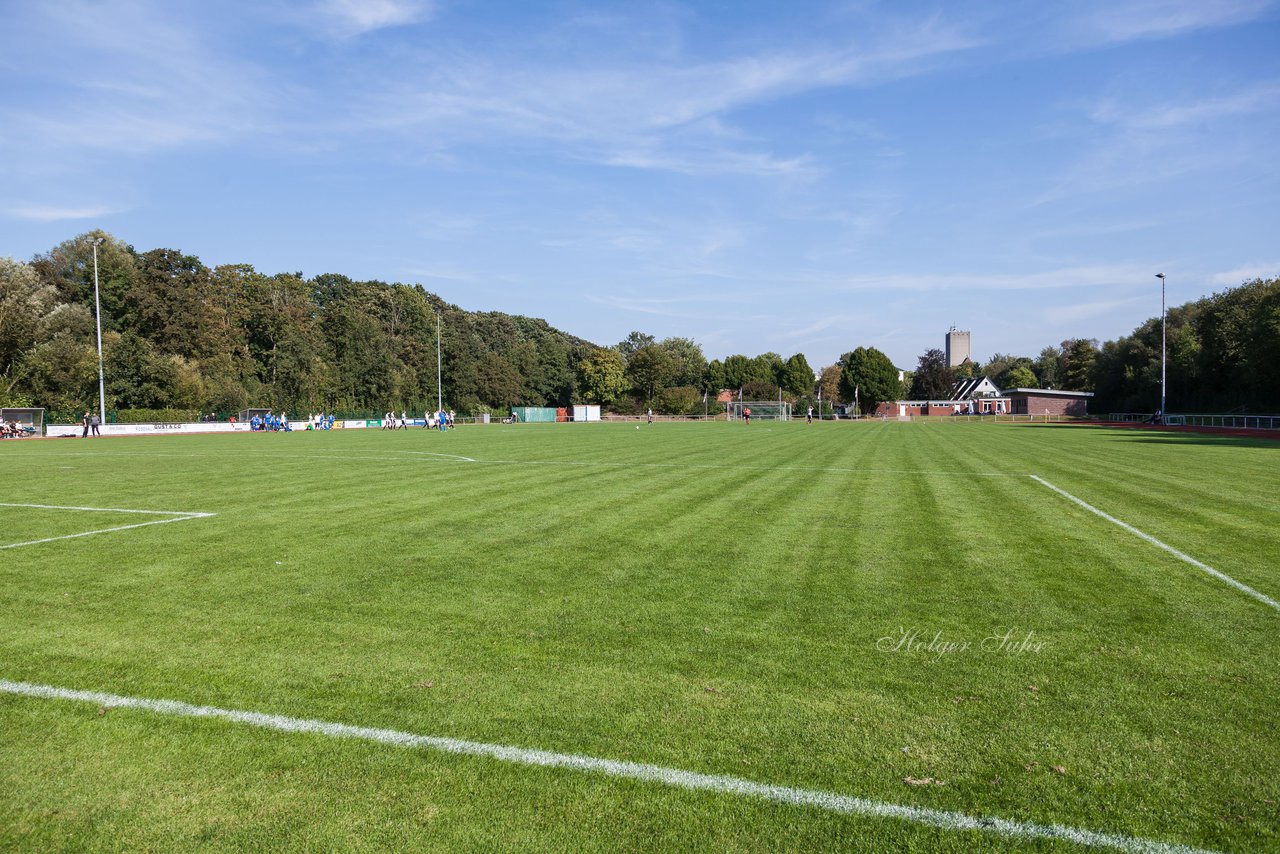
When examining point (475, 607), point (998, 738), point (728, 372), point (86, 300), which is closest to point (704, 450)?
point (475, 607)

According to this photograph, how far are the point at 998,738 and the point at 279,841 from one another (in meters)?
3.44

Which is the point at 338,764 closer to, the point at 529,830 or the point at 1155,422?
the point at 529,830

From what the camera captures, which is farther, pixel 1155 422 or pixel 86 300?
pixel 86 300

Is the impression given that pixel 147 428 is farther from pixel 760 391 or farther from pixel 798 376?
pixel 798 376

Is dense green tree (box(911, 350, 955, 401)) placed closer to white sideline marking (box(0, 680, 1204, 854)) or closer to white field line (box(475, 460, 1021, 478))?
white field line (box(475, 460, 1021, 478))

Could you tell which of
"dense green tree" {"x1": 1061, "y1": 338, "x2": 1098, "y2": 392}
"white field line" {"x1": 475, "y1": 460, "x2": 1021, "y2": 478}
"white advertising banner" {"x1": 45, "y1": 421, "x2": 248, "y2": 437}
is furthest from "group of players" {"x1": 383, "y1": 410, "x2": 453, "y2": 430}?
"dense green tree" {"x1": 1061, "y1": 338, "x2": 1098, "y2": 392}

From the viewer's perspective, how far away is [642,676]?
454 cm

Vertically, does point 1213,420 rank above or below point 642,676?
above

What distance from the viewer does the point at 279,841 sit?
114 inches

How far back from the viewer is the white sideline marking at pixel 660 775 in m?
2.91

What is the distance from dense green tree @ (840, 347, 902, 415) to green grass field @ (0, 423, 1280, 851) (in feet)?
336

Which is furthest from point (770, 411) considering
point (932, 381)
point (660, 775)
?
point (660, 775)

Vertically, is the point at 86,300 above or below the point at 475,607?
above

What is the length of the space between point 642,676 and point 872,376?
362 ft
